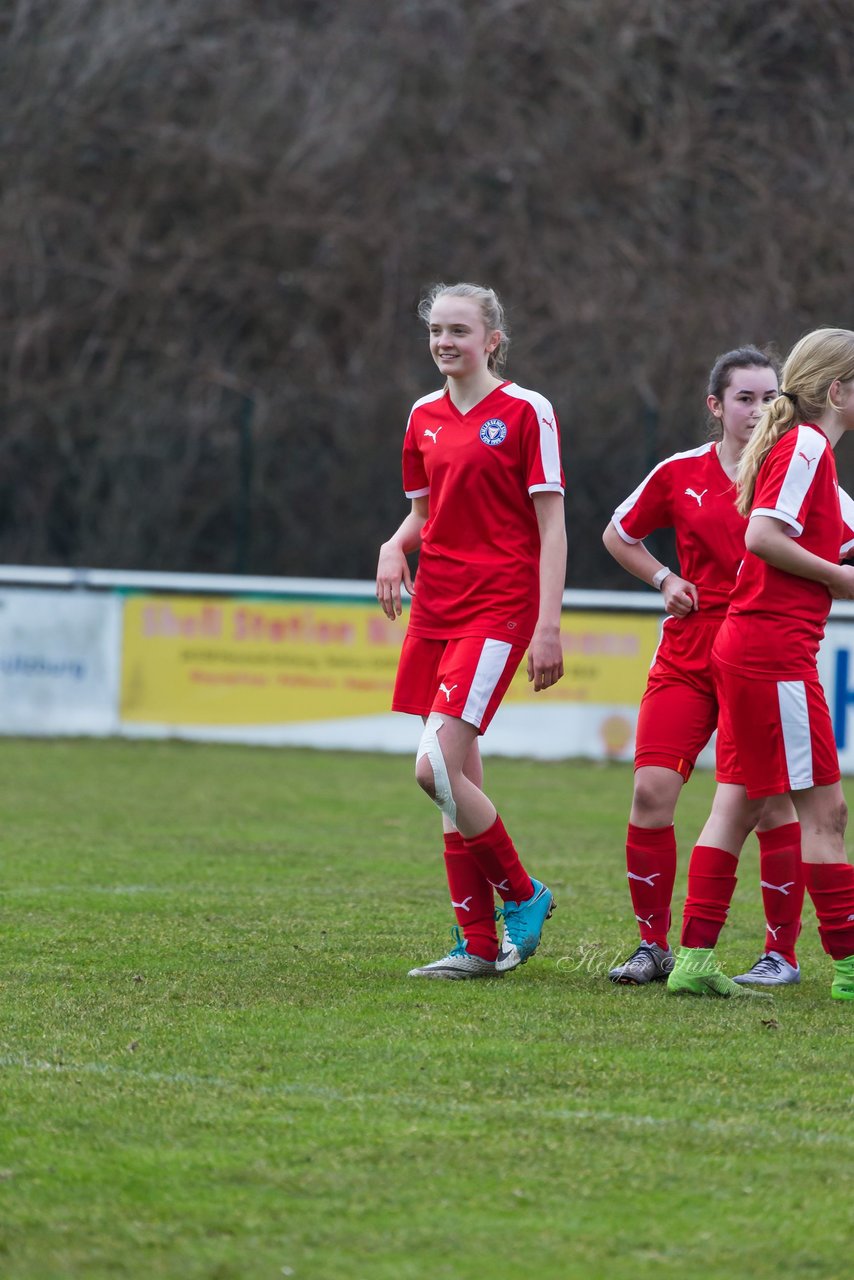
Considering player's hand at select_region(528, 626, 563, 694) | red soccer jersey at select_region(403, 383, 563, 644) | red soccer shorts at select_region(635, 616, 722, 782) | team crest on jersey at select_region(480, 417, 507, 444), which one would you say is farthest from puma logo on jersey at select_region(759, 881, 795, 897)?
team crest on jersey at select_region(480, 417, 507, 444)

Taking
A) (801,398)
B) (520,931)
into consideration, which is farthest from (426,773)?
(801,398)

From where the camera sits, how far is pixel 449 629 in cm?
555

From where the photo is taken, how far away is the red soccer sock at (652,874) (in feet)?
18.4

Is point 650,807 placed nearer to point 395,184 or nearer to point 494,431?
point 494,431

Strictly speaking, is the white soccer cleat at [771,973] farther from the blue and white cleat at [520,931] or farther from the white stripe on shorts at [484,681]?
the white stripe on shorts at [484,681]

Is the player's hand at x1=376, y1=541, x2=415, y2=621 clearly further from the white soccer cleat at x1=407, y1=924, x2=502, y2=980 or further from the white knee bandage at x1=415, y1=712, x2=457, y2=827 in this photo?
the white soccer cleat at x1=407, y1=924, x2=502, y2=980

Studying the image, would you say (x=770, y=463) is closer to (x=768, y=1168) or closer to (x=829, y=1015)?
(x=829, y=1015)

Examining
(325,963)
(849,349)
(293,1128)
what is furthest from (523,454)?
(293,1128)

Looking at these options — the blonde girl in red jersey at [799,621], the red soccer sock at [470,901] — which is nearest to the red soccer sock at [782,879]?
the blonde girl in red jersey at [799,621]

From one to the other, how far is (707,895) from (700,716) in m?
0.54

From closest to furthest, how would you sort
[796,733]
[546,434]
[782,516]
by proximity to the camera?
1. [782,516]
2. [796,733]
3. [546,434]

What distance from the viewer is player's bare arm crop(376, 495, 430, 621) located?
5.62m

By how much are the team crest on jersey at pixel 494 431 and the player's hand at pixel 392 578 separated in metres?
0.43

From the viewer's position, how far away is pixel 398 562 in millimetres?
5629
